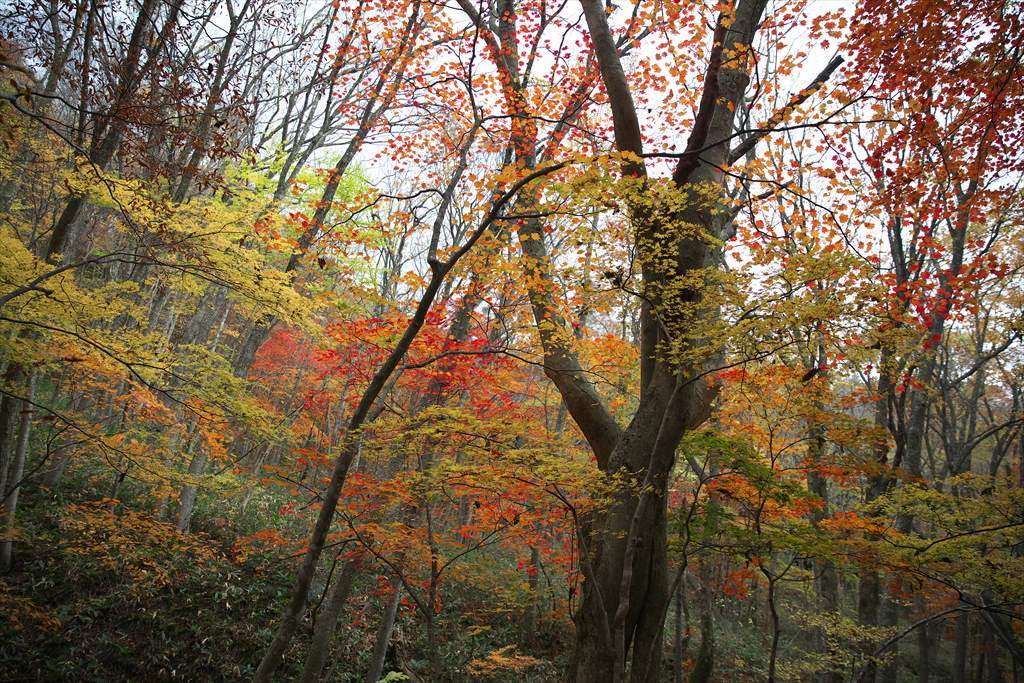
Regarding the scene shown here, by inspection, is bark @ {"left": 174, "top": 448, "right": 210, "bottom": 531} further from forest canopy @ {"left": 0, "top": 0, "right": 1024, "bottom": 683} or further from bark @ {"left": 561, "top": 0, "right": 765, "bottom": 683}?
bark @ {"left": 561, "top": 0, "right": 765, "bottom": 683}

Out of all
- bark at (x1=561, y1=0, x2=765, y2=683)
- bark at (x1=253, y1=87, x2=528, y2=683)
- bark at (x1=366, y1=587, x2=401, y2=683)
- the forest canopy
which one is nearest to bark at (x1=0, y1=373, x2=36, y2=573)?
the forest canopy

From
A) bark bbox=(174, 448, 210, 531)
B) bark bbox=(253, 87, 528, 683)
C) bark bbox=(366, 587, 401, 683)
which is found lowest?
bark bbox=(366, 587, 401, 683)

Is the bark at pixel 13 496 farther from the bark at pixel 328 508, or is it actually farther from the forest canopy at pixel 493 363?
the bark at pixel 328 508

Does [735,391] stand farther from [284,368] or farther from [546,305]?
[284,368]

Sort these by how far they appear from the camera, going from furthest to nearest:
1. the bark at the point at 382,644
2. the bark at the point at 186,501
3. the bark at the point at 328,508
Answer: the bark at the point at 186,501, the bark at the point at 382,644, the bark at the point at 328,508

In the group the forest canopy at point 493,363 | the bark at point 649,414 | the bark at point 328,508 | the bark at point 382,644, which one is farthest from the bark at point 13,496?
the bark at point 649,414

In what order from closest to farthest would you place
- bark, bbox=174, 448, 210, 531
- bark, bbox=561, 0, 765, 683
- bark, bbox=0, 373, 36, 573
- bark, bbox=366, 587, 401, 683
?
bark, bbox=561, 0, 765, 683, bark, bbox=0, 373, 36, 573, bark, bbox=366, 587, 401, 683, bark, bbox=174, 448, 210, 531

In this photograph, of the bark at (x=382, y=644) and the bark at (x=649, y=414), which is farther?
the bark at (x=382, y=644)

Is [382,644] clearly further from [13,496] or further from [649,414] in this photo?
[13,496]

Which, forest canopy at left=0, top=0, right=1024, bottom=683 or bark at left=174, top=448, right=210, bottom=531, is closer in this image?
forest canopy at left=0, top=0, right=1024, bottom=683

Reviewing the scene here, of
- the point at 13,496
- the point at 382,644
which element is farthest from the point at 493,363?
the point at 13,496

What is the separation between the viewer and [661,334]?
556 centimetres

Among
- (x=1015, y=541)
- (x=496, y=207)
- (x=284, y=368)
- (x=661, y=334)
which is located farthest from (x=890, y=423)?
(x=284, y=368)

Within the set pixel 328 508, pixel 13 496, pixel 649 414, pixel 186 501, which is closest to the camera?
pixel 328 508
